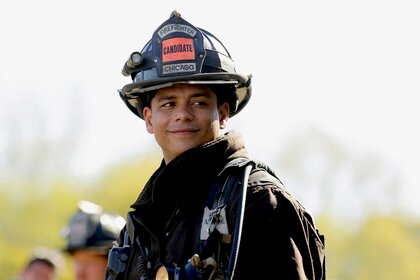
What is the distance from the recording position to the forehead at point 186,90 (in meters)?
6.81

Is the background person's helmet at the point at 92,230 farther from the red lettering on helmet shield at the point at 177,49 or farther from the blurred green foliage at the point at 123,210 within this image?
the blurred green foliage at the point at 123,210

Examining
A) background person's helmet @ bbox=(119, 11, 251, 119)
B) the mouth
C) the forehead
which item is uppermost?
background person's helmet @ bbox=(119, 11, 251, 119)

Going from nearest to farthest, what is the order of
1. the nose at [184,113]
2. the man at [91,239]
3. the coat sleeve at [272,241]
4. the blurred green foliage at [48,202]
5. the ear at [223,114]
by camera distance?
the coat sleeve at [272,241] < the nose at [184,113] < the ear at [223,114] < the man at [91,239] < the blurred green foliage at [48,202]

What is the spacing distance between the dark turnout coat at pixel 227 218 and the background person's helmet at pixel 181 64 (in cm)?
29

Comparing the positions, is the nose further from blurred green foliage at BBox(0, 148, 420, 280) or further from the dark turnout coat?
blurred green foliage at BBox(0, 148, 420, 280)

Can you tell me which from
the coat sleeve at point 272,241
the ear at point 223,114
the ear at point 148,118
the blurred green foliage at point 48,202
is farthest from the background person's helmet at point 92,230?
the blurred green foliage at point 48,202

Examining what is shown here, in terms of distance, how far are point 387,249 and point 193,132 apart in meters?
41.6

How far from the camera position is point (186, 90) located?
22.3ft

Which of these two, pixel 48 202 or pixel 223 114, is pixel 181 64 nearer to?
pixel 223 114

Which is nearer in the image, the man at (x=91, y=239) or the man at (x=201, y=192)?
the man at (x=201, y=192)

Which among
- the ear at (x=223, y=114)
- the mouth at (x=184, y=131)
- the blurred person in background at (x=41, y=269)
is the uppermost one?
the ear at (x=223, y=114)

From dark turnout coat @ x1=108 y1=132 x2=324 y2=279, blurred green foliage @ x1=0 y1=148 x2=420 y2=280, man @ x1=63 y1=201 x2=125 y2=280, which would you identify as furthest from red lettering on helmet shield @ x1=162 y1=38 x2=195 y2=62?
blurred green foliage @ x1=0 y1=148 x2=420 y2=280

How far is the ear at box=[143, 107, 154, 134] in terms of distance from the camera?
7.05 meters

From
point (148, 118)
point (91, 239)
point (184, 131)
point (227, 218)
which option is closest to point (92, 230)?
point (91, 239)
